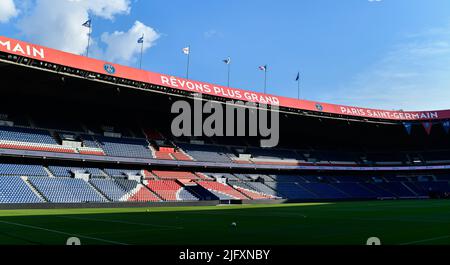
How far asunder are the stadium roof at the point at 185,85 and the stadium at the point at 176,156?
13 cm

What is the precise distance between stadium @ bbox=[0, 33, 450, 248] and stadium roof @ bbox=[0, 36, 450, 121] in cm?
13

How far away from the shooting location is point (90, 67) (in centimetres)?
4047

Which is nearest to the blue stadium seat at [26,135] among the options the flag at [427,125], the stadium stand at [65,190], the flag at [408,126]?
the stadium stand at [65,190]

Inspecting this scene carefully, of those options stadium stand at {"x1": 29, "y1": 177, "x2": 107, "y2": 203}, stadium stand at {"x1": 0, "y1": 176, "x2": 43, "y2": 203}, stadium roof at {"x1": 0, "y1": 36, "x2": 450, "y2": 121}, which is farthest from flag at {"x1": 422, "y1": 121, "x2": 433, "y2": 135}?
stadium stand at {"x1": 0, "y1": 176, "x2": 43, "y2": 203}

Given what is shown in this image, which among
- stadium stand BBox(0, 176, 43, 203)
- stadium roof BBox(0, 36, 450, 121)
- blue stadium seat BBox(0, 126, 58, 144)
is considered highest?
stadium roof BBox(0, 36, 450, 121)

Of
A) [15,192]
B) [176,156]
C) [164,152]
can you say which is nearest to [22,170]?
[15,192]

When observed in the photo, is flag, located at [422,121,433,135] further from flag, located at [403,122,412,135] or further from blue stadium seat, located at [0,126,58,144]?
blue stadium seat, located at [0,126,58,144]

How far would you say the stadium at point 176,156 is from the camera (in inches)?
1432

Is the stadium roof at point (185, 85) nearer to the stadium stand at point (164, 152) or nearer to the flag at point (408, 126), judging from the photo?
the stadium stand at point (164, 152)

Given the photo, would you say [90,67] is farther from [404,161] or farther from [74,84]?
[404,161]

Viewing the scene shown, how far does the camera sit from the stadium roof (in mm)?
36312
